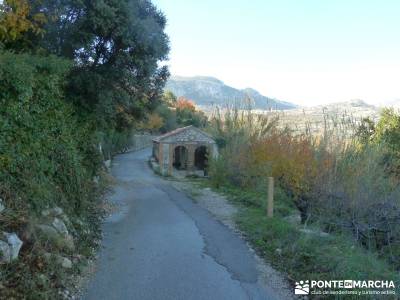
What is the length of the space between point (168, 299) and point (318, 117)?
38.4 feet

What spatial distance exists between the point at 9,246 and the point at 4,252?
13 cm

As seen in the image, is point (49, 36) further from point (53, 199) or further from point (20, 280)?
point (20, 280)

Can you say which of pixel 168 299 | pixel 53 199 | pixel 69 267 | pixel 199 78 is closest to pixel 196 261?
pixel 168 299

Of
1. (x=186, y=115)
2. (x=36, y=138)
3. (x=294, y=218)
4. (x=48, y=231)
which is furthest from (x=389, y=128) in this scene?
(x=186, y=115)

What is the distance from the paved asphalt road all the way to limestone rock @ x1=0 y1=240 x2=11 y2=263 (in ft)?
3.95

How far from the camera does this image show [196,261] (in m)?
7.45

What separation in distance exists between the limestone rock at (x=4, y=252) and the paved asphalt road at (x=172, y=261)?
3.95ft

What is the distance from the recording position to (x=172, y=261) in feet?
24.2

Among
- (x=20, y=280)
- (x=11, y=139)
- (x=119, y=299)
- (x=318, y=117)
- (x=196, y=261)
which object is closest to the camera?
(x=20, y=280)

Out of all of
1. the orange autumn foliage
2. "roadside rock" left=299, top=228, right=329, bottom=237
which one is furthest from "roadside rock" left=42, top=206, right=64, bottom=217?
the orange autumn foliage

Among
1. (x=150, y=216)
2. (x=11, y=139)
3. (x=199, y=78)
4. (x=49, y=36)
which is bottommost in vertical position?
(x=150, y=216)

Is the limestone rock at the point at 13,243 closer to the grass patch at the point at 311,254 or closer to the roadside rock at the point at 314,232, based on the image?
the grass patch at the point at 311,254

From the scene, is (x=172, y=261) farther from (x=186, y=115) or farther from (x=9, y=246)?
(x=186, y=115)

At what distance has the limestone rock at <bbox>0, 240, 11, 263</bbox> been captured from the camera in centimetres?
515
